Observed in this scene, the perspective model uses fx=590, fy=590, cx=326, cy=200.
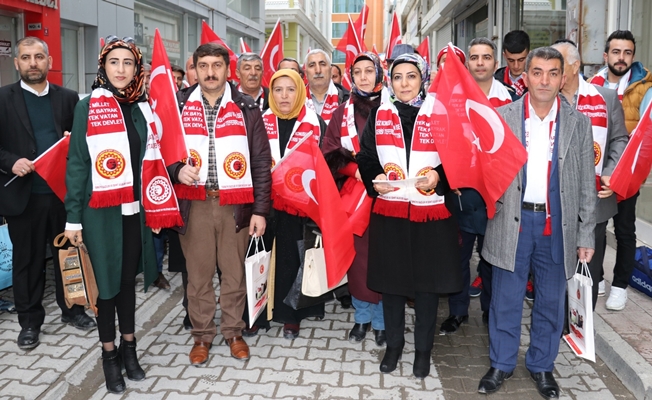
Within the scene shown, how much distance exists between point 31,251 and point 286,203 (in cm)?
207

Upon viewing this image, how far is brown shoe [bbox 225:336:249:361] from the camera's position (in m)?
4.28

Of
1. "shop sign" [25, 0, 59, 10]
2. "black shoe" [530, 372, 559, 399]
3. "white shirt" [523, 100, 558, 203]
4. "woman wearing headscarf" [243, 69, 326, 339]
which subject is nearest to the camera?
"white shirt" [523, 100, 558, 203]

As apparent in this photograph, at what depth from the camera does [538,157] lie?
11.8 feet

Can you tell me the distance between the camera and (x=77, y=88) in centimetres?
1126

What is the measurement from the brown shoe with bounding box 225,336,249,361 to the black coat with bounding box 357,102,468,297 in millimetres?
1112

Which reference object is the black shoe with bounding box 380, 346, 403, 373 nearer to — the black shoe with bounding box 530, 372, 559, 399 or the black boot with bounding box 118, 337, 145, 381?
the black shoe with bounding box 530, 372, 559, 399

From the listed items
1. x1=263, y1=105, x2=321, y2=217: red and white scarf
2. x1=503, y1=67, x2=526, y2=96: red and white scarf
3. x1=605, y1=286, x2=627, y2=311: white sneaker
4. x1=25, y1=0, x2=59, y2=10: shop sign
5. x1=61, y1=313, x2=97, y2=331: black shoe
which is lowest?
x1=61, y1=313, x2=97, y2=331: black shoe

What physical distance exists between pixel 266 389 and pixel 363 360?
0.82 meters

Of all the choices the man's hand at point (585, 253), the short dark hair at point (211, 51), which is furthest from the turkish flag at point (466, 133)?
the short dark hair at point (211, 51)

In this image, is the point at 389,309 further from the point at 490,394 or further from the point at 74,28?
the point at 74,28

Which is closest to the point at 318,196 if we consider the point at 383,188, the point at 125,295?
the point at 383,188

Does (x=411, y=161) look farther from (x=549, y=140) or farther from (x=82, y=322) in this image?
(x=82, y=322)

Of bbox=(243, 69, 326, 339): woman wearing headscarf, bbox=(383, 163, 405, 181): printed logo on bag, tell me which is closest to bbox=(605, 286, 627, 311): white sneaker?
bbox=(383, 163, 405, 181): printed logo on bag

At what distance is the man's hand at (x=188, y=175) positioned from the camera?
12.8ft
